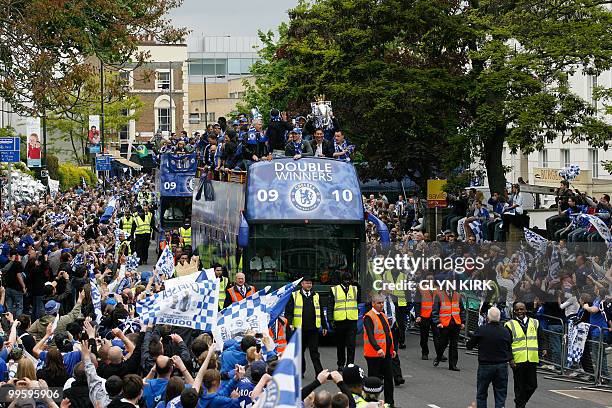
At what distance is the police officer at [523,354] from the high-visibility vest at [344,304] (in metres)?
4.31

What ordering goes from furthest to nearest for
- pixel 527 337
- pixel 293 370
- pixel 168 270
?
pixel 168 270 < pixel 527 337 < pixel 293 370

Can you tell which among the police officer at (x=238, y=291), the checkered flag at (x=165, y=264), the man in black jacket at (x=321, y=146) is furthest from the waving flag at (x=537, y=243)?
the checkered flag at (x=165, y=264)

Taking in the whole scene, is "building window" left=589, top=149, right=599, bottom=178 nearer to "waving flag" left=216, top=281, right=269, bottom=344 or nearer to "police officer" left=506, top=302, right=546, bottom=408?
"police officer" left=506, top=302, right=546, bottom=408

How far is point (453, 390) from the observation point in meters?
19.9

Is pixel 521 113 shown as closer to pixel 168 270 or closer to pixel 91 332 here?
pixel 168 270

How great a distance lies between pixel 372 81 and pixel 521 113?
6.26 meters

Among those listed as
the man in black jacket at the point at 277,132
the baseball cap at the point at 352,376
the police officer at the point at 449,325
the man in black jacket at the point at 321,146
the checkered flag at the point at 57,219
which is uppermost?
the man in black jacket at the point at 277,132

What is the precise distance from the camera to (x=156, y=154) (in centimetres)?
4797

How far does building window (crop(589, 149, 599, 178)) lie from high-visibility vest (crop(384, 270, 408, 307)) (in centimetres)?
2365

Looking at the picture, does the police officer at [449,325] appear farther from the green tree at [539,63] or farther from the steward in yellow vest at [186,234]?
the steward in yellow vest at [186,234]

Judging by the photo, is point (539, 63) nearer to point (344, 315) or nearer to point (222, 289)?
point (222, 289)

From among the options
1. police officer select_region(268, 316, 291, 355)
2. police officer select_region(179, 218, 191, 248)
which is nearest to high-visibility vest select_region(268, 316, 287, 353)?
police officer select_region(268, 316, 291, 355)

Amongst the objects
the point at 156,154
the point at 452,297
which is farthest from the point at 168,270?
the point at 156,154

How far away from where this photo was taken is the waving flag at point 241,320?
1562cm
